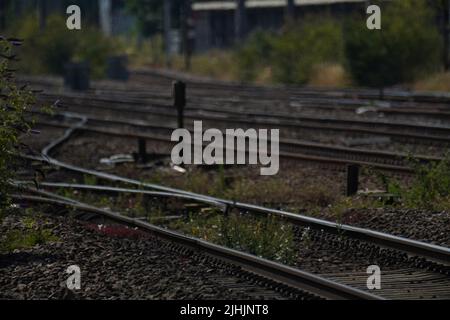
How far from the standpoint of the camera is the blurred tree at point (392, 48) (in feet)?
97.9

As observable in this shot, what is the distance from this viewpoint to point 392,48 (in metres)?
30.0

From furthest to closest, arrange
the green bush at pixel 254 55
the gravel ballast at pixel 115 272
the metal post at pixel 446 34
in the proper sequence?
Answer: the green bush at pixel 254 55 < the metal post at pixel 446 34 < the gravel ballast at pixel 115 272

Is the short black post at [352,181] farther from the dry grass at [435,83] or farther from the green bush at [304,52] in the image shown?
the green bush at [304,52]

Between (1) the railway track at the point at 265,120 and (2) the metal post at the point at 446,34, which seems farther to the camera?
(2) the metal post at the point at 446,34

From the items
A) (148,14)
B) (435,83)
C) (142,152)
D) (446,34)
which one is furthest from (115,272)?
(148,14)

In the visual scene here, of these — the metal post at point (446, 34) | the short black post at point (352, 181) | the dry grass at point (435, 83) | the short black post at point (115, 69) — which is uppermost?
the metal post at point (446, 34)

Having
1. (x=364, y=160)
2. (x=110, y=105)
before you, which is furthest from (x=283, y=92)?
(x=364, y=160)

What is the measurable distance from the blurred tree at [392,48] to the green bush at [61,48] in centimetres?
1411

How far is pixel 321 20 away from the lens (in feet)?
123

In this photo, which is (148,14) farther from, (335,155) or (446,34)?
(335,155)

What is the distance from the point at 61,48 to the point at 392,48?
55.8 ft

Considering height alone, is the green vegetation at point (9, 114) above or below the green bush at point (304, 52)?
above

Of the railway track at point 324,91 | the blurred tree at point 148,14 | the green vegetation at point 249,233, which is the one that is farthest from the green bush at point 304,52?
the green vegetation at point 249,233

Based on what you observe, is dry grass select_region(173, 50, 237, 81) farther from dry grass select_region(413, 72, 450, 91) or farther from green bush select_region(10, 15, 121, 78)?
dry grass select_region(413, 72, 450, 91)
